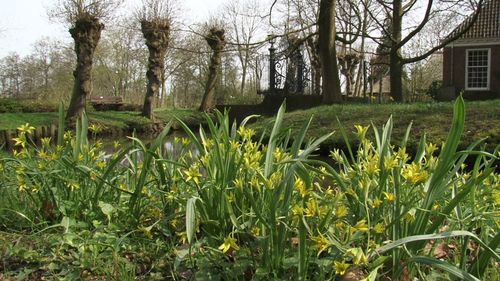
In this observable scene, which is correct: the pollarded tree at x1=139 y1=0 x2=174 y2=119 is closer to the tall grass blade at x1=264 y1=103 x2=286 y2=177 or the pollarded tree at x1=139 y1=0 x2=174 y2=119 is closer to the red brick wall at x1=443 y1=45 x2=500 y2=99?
the red brick wall at x1=443 y1=45 x2=500 y2=99

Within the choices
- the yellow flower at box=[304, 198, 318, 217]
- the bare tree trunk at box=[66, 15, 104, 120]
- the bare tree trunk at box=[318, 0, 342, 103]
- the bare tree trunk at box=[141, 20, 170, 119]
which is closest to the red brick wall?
the bare tree trunk at box=[318, 0, 342, 103]

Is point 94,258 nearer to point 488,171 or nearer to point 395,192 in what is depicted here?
point 395,192

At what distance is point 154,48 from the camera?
2259 cm

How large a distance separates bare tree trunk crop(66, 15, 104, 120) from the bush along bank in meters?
17.6

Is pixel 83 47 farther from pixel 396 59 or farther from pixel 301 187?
pixel 301 187

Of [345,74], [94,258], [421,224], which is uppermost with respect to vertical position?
[345,74]

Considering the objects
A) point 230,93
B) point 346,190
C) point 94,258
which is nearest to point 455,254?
point 346,190

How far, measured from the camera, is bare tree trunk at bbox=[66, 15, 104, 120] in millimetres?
19355

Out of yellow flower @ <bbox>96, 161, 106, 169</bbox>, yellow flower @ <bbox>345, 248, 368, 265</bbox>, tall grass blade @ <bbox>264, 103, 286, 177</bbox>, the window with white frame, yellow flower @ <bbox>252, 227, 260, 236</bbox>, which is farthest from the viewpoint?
the window with white frame

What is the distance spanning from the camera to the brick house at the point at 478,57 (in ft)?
82.5

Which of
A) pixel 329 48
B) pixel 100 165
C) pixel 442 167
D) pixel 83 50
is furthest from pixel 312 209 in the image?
pixel 83 50

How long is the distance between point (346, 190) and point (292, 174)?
0.63 ft

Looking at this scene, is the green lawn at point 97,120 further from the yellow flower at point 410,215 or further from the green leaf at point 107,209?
the yellow flower at point 410,215

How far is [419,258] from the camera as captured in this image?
1596 millimetres
